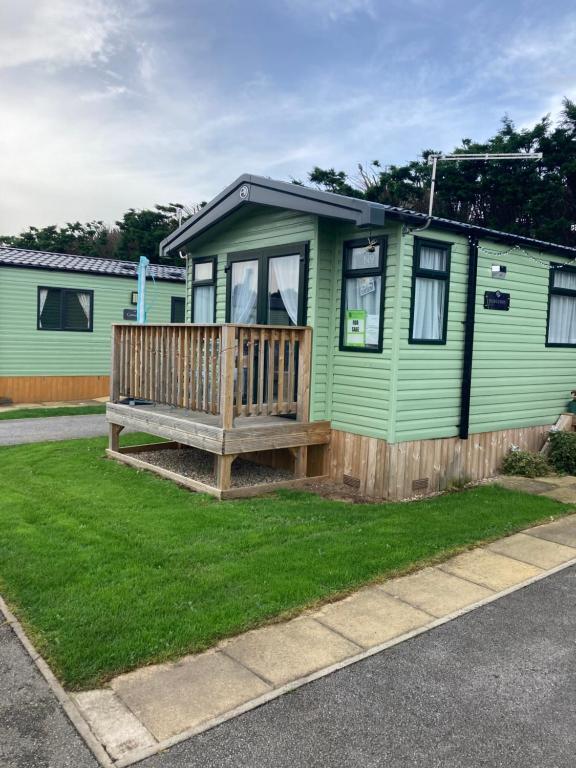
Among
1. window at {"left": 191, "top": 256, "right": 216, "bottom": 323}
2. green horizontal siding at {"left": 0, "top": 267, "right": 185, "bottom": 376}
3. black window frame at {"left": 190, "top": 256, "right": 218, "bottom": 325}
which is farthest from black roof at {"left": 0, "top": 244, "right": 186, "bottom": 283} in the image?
window at {"left": 191, "top": 256, "right": 216, "bottom": 323}

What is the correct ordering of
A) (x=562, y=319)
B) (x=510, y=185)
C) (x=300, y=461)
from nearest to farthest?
(x=300, y=461), (x=562, y=319), (x=510, y=185)

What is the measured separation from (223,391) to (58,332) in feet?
36.3

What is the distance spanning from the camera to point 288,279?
831cm

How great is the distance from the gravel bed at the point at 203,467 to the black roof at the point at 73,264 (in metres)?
8.58

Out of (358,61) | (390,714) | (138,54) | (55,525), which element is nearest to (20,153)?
(138,54)

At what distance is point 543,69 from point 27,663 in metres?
20.2

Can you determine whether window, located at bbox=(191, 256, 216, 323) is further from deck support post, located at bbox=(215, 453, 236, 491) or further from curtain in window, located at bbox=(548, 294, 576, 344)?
curtain in window, located at bbox=(548, 294, 576, 344)

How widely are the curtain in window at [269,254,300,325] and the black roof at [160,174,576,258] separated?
0.78 m

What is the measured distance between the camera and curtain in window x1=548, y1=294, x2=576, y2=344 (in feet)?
31.4

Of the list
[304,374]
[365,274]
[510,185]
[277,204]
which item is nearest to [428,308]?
[365,274]

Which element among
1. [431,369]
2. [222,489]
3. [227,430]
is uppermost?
[431,369]

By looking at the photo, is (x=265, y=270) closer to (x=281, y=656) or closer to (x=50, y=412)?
(x=281, y=656)

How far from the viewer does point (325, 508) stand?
675cm

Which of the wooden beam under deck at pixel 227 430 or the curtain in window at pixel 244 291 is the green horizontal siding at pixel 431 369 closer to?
the wooden beam under deck at pixel 227 430
